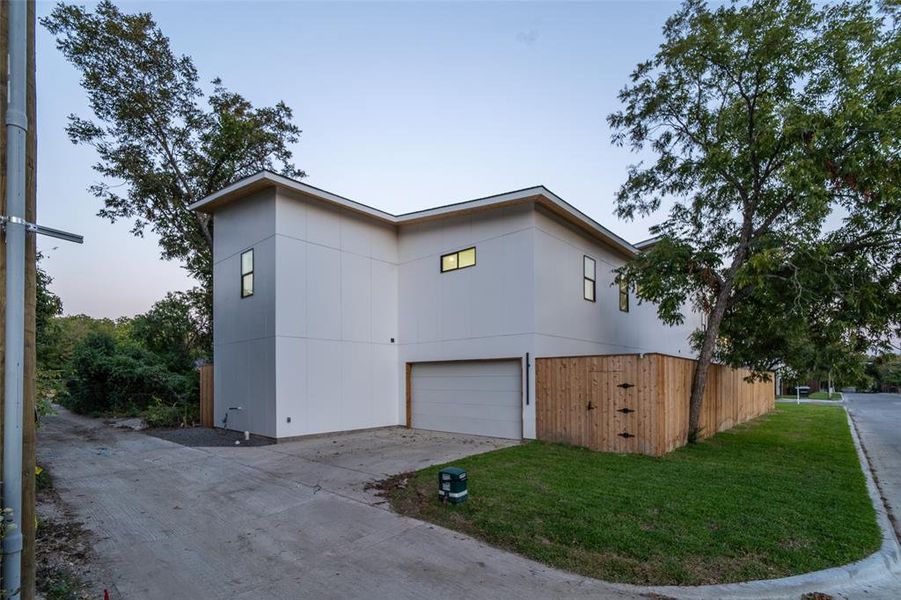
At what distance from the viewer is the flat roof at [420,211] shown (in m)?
10.3

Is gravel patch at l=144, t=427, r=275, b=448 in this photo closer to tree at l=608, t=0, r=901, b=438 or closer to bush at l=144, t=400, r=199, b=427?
bush at l=144, t=400, r=199, b=427

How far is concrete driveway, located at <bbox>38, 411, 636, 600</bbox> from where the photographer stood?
12.1 ft

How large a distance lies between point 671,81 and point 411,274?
7.96m

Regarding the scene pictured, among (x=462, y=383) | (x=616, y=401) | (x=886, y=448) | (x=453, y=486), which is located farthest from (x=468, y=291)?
(x=886, y=448)

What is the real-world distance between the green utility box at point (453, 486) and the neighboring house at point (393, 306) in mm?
5069

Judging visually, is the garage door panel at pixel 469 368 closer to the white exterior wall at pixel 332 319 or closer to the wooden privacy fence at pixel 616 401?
the wooden privacy fence at pixel 616 401

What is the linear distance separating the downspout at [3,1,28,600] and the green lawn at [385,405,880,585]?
12.1ft

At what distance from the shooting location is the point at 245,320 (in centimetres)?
1152

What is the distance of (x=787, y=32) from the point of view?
28.1ft

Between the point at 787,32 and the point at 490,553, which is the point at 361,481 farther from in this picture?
the point at 787,32

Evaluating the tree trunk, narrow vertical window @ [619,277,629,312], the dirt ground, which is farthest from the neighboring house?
the dirt ground

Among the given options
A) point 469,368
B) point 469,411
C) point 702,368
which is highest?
point 702,368

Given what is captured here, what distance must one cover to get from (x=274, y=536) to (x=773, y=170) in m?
10.9

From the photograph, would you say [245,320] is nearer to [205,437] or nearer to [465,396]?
[205,437]
